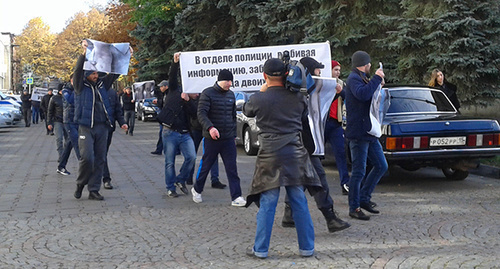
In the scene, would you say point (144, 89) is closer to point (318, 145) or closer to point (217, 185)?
point (217, 185)

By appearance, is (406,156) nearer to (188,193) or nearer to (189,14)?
(188,193)

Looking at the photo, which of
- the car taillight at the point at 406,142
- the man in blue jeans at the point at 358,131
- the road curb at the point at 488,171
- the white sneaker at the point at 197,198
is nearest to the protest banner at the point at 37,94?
the road curb at the point at 488,171

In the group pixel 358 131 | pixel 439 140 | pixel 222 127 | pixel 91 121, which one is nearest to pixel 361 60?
pixel 358 131

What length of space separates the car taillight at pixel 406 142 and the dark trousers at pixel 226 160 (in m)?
2.43

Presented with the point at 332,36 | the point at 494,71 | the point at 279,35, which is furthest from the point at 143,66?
the point at 494,71

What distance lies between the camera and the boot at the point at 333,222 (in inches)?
275

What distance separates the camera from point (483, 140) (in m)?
10.2

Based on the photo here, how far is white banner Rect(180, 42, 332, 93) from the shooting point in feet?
34.0

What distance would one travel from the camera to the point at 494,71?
17859mm

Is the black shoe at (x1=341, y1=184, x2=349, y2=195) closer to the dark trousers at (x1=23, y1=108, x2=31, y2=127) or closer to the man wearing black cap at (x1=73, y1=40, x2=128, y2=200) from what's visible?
the man wearing black cap at (x1=73, y1=40, x2=128, y2=200)

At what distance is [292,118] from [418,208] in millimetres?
3321

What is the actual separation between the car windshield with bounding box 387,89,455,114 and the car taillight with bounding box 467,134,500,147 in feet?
3.80

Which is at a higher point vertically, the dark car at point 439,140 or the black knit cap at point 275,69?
the black knit cap at point 275,69

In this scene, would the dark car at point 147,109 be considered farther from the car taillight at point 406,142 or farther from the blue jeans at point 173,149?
the car taillight at point 406,142
